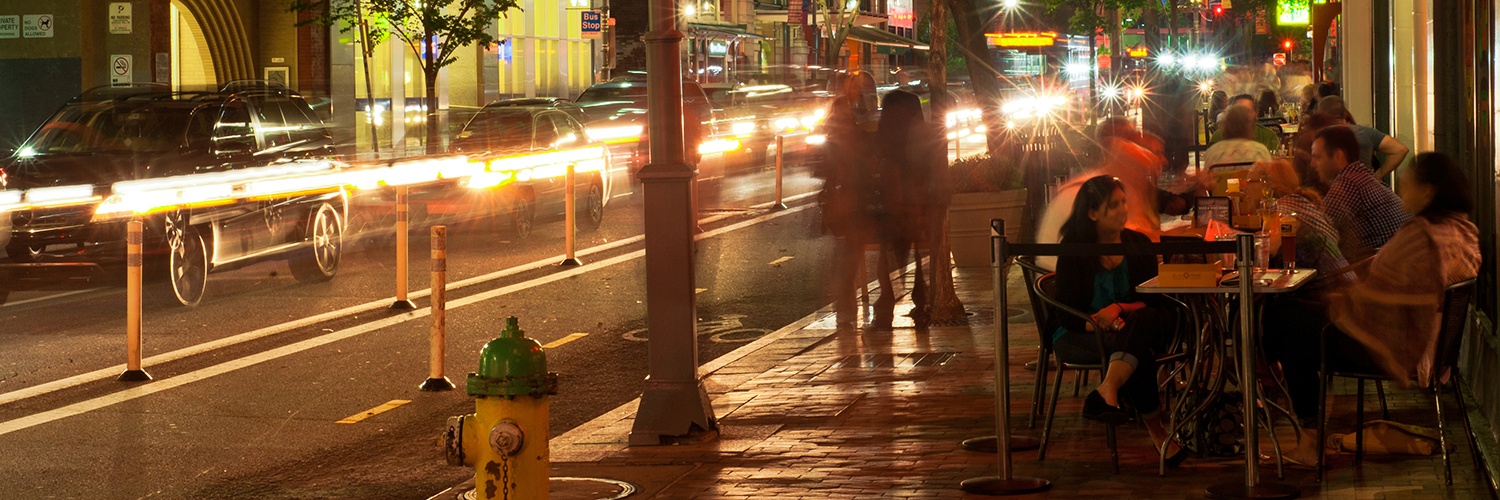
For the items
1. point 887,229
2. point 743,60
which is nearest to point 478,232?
point 887,229

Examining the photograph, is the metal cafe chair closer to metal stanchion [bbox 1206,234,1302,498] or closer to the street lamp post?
metal stanchion [bbox 1206,234,1302,498]

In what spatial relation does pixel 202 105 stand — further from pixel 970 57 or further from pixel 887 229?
pixel 970 57

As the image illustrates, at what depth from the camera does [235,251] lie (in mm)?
15742

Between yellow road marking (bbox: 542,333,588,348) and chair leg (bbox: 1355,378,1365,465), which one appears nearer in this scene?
chair leg (bbox: 1355,378,1365,465)

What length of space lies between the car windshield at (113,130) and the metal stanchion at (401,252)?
3409mm

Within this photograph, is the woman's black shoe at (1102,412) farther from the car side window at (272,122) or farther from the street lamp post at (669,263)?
the car side window at (272,122)

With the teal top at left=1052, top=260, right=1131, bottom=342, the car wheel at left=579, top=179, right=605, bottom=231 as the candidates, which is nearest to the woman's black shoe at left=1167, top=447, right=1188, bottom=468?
the teal top at left=1052, top=260, right=1131, bottom=342

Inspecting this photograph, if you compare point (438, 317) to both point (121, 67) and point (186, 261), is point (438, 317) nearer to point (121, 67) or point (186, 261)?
point (186, 261)

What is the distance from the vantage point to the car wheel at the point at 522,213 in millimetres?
20361

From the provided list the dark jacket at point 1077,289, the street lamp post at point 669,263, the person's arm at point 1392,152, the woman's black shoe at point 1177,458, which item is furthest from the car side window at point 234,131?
the woman's black shoe at point 1177,458

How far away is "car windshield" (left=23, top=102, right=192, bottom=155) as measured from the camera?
53.1 feet

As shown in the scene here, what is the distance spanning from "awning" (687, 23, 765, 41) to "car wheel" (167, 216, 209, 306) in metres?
42.0

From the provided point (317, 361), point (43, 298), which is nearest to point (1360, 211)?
point (317, 361)

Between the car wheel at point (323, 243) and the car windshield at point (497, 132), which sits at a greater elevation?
the car windshield at point (497, 132)
